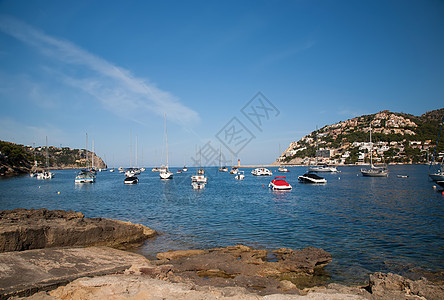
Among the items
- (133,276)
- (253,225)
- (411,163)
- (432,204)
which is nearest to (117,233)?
(133,276)

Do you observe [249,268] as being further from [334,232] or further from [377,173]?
[377,173]

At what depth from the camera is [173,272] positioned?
34.9ft

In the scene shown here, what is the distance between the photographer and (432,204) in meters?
29.8

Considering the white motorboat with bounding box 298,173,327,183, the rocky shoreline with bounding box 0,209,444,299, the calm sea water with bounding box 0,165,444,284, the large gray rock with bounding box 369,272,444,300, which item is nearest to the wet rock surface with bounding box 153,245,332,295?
the rocky shoreline with bounding box 0,209,444,299

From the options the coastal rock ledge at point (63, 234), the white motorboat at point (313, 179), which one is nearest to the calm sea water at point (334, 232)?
the coastal rock ledge at point (63, 234)

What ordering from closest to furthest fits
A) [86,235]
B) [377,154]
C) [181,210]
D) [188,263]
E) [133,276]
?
[133,276], [188,263], [86,235], [181,210], [377,154]

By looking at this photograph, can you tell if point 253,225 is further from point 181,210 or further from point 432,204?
point 432,204

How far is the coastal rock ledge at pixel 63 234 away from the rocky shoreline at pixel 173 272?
35 millimetres

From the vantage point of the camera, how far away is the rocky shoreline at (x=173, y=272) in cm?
745

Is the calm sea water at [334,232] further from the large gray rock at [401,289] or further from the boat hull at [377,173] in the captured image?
the boat hull at [377,173]

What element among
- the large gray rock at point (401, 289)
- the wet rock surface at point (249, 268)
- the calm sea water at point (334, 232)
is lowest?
the calm sea water at point (334, 232)

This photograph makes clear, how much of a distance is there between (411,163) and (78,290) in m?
215

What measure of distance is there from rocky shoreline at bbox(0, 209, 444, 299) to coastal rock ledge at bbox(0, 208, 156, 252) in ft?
0.12

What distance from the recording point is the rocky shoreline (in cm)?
745
